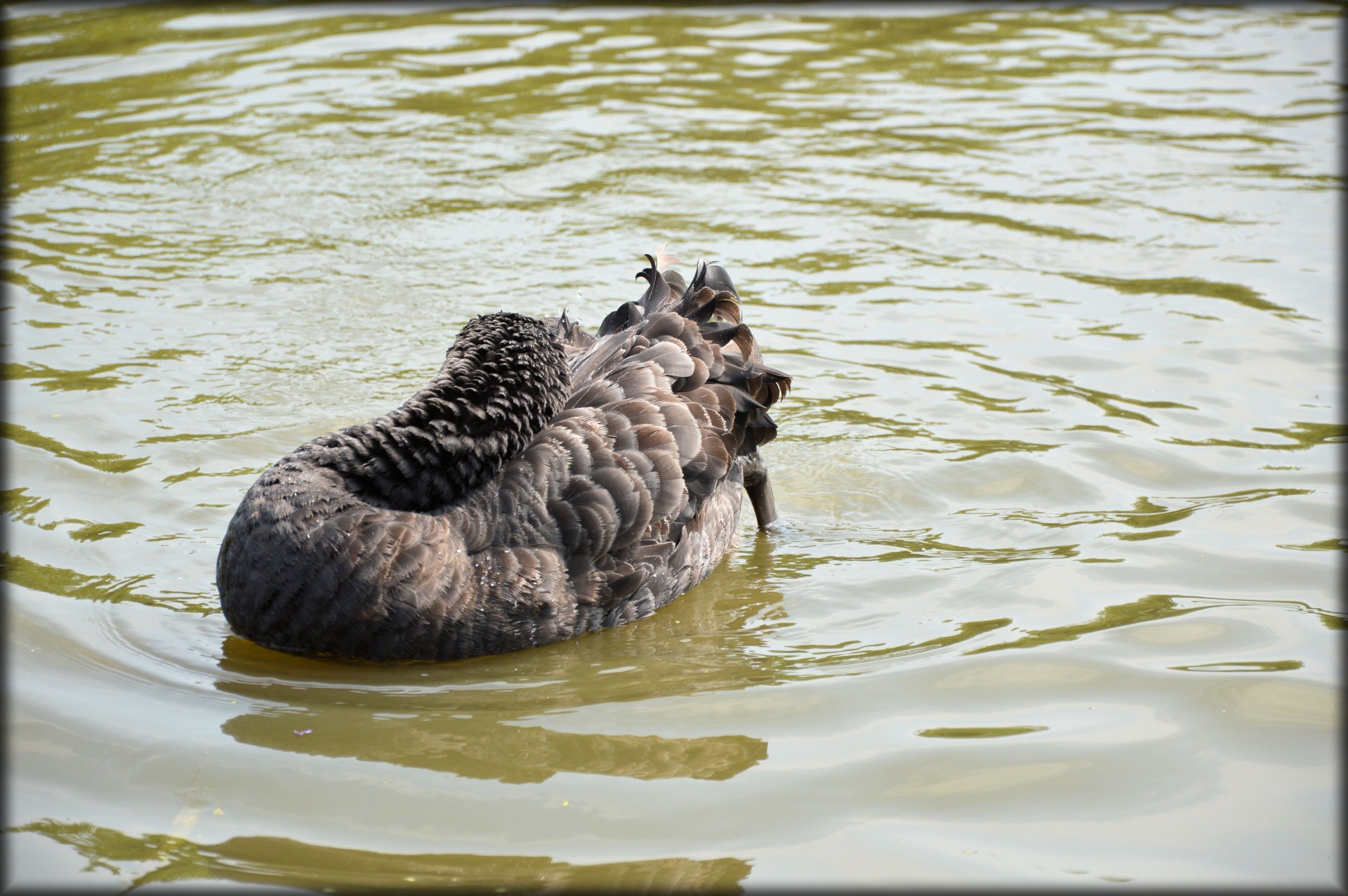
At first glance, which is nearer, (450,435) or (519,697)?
(519,697)

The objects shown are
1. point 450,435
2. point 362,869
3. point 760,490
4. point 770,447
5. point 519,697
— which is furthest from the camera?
point 770,447

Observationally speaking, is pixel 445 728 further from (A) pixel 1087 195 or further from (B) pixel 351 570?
(A) pixel 1087 195

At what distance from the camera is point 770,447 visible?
733 centimetres

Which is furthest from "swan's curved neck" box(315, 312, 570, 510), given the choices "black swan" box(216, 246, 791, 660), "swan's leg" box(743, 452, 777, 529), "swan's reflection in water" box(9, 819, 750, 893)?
"swan's reflection in water" box(9, 819, 750, 893)

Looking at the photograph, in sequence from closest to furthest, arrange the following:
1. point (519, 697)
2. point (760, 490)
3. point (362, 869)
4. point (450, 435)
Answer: point (362, 869)
point (519, 697)
point (450, 435)
point (760, 490)

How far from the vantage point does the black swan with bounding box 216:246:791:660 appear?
486 cm

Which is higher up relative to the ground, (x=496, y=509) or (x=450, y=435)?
(x=450, y=435)

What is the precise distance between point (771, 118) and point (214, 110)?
531cm

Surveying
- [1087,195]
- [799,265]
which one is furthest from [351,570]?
[1087,195]

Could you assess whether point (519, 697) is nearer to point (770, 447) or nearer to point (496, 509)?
point (496, 509)

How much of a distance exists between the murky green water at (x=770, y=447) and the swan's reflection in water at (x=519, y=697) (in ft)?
0.07

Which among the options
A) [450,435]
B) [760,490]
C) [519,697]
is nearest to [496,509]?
[450,435]

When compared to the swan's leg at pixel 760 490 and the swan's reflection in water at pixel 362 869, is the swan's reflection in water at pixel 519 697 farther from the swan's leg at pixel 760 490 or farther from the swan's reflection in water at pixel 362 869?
the swan's leg at pixel 760 490

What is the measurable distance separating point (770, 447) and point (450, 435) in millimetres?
2583
